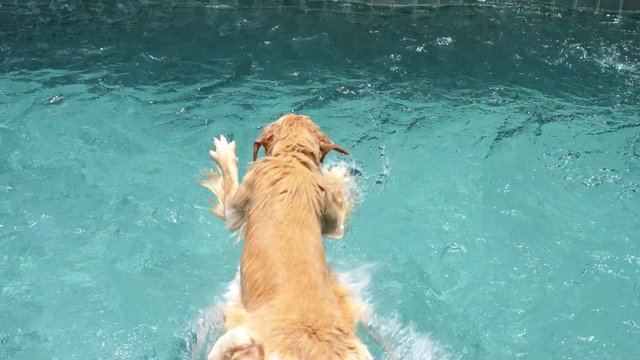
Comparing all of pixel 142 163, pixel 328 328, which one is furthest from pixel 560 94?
pixel 328 328

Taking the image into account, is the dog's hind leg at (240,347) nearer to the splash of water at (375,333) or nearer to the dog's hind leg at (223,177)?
the splash of water at (375,333)

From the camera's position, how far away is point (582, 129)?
23.7 ft

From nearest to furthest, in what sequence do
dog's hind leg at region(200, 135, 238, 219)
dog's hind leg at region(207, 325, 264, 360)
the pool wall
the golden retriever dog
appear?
dog's hind leg at region(207, 325, 264, 360) → the golden retriever dog → dog's hind leg at region(200, 135, 238, 219) → the pool wall

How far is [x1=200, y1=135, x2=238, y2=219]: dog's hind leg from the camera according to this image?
5.45 meters

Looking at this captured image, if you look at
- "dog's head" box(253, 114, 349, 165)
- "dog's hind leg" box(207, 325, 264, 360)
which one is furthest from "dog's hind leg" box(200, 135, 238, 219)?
"dog's hind leg" box(207, 325, 264, 360)

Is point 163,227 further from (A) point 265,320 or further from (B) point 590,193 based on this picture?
(B) point 590,193

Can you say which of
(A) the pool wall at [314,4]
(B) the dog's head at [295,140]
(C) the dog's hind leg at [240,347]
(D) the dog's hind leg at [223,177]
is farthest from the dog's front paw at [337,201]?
(A) the pool wall at [314,4]

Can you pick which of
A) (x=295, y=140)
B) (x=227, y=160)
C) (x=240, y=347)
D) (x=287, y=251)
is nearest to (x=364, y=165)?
(x=227, y=160)

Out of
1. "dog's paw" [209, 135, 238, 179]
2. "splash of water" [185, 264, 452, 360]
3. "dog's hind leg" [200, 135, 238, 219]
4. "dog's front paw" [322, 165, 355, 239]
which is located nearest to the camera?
"splash of water" [185, 264, 452, 360]

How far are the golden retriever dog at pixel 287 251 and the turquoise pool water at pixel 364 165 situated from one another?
2.04 ft

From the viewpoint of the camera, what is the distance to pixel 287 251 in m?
4.32

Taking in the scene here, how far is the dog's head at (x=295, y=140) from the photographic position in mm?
5059

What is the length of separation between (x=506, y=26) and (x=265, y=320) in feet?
20.7

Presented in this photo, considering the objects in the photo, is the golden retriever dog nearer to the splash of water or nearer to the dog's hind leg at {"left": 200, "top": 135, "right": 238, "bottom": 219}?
the dog's hind leg at {"left": 200, "top": 135, "right": 238, "bottom": 219}
